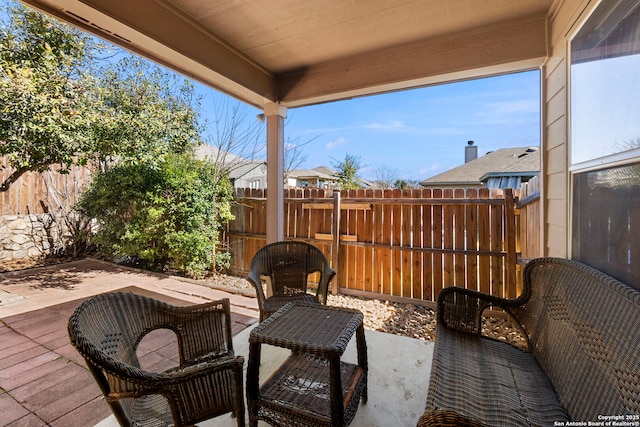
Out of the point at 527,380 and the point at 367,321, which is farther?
the point at 367,321

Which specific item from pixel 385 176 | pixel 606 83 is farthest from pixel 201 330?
pixel 385 176

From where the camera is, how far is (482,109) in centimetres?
554

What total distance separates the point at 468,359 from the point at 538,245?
140 centimetres

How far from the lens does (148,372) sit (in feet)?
3.51

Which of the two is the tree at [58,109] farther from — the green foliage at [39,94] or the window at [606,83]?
the window at [606,83]

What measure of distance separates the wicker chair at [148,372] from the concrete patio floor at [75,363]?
473 millimetres

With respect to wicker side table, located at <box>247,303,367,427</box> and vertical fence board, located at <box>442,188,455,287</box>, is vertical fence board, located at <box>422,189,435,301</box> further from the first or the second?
wicker side table, located at <box>247,303,367,427</box>

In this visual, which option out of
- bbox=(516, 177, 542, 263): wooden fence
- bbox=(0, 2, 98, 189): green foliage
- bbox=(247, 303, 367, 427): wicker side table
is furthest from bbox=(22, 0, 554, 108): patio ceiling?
bbox=(0, 2, 98, 189): green foliage

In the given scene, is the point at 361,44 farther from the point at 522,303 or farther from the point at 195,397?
the point at 195,397

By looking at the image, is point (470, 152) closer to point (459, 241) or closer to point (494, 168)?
point (494, 168)

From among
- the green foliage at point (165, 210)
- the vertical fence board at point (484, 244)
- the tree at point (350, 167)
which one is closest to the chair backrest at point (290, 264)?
the vertical fence board at point (484, 244)

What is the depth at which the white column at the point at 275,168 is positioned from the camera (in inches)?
121

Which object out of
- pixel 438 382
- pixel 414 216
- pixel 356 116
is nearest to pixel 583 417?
pixel 438 382

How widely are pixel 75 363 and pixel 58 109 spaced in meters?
2.83
